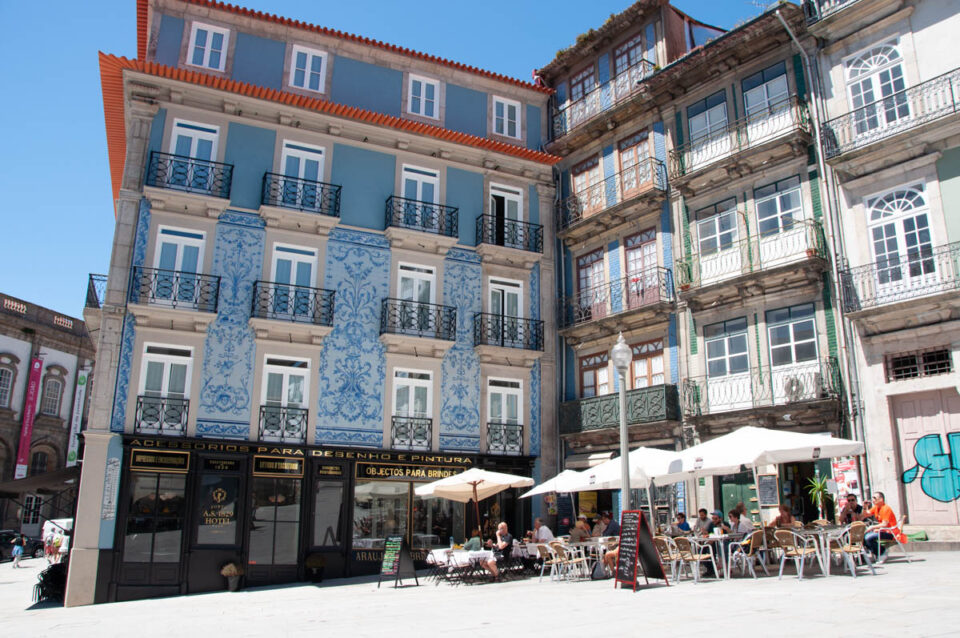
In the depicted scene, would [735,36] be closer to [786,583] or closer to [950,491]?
[950,491]

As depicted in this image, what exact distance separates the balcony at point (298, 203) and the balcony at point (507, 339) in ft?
16.1

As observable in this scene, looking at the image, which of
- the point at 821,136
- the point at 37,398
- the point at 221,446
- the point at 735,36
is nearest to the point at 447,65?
the point at 735,36

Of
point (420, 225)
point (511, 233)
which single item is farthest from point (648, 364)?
point (420, 225)

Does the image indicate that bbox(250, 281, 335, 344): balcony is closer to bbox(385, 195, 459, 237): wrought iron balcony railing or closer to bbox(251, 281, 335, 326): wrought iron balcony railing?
bbox(251, 281, 335, 326): wrought iron balcony railing

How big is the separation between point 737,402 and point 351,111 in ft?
40.5

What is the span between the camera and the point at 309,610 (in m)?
11.8

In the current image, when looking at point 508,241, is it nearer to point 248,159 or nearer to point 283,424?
point 248,159

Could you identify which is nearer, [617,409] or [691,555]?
[691,555]

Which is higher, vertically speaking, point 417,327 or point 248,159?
point 248,159

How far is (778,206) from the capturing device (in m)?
17.5

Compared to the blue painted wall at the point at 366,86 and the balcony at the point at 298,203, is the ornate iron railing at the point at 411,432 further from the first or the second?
the blue painted wall at the point at 366,86

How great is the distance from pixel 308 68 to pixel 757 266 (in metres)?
13.1

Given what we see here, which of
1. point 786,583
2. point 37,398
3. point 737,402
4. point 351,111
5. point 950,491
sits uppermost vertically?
point 351,111

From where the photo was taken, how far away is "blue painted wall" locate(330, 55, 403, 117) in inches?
848
